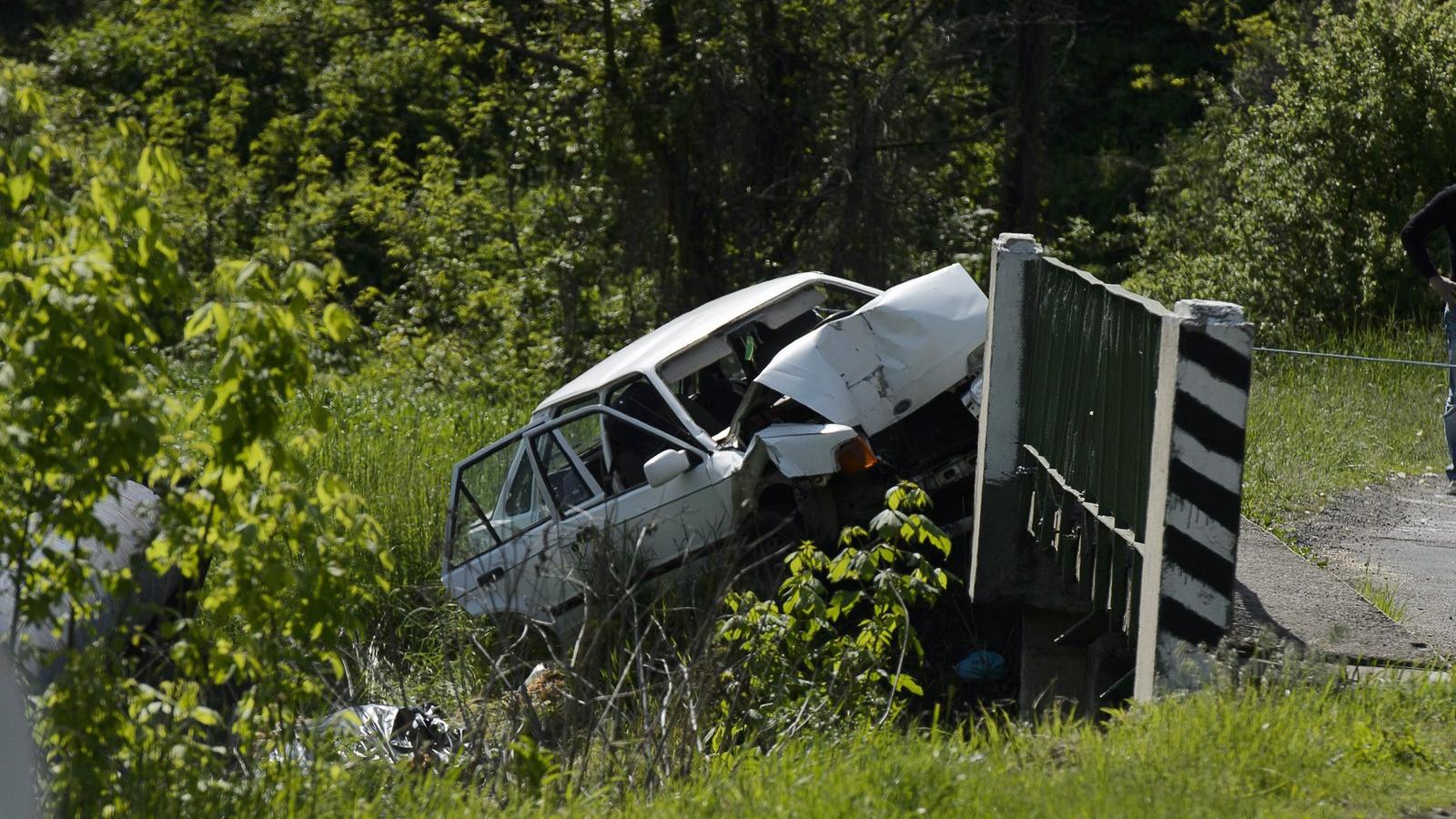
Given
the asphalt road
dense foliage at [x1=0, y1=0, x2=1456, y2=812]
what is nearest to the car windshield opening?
dense foliage at [x1=0, y1=0, x2=1456, y2=812]

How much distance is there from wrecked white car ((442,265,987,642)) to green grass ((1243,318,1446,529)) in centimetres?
191

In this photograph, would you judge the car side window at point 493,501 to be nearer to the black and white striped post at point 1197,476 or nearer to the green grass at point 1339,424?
the green grass at point 1339,424

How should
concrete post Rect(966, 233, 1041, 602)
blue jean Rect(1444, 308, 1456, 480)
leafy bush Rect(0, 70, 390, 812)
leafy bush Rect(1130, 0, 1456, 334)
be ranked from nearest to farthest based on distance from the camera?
leafy bush Rect(0, 70, 390, 812) < concrete post Rect(966, 233, 1041, 602) < blue jean Rect(1444, 308, 1456, 480) < leafy bush Rect(1130, 0, 1456, 334)

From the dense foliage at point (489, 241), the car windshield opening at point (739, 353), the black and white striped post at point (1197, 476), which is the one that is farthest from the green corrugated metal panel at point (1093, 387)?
the car windshield opening at point (739, 353)

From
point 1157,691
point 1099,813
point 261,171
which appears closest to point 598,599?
point 1157,691

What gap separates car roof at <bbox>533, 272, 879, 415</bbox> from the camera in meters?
9.74

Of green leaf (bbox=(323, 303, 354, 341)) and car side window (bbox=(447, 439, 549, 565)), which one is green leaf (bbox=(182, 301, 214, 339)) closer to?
green leaf (bbox=(323, 303, 354, 341))

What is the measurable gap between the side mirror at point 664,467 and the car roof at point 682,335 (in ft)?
2.37

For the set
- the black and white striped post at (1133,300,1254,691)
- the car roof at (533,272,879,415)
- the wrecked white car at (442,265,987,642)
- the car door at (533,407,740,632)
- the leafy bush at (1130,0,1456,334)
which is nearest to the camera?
the black and white striped post at (1133,300,1254,691)

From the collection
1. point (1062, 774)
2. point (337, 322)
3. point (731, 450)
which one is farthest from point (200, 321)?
point (731, 450)

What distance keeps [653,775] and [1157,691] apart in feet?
5.69

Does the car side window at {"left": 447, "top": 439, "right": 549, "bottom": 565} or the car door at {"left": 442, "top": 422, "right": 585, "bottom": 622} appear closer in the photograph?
the car door at {"left": 442, "top": 422, "right": 585, "bottom": 622}

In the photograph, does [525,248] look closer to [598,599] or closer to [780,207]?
[780,207]

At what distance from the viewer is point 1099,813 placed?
415 centimetres
